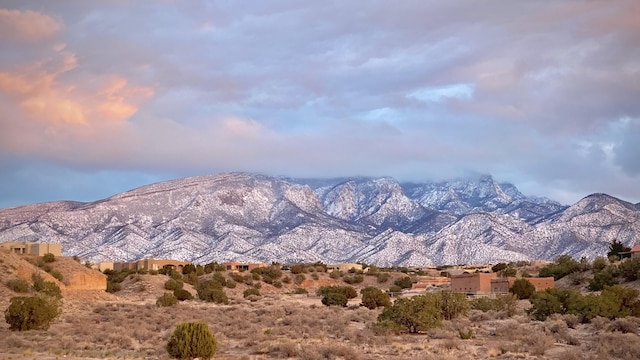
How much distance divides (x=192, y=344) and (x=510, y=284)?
2047 inches

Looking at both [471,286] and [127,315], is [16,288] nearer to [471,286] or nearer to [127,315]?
[127,315]

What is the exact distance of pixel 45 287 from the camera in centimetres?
5253

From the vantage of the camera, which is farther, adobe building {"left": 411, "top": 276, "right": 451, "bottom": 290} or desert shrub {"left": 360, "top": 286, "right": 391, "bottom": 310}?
adobe building {"left": 411, "top": 276, "right": 451, "bottom": 290}

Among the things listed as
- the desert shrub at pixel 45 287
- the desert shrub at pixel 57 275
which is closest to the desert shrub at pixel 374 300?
the desert shrub at pixel 45 287

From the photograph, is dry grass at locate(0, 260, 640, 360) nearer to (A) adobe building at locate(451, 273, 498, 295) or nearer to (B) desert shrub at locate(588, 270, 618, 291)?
(B) desert shrub at locate(588, 270, 618, 291)

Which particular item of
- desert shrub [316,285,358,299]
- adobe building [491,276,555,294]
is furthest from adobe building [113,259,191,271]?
adobe building [491,276,555,294]

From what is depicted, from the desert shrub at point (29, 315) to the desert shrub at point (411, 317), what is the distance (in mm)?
17891

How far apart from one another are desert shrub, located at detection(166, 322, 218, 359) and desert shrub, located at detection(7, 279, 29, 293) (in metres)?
32.3

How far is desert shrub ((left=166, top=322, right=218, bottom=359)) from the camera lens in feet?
82.0

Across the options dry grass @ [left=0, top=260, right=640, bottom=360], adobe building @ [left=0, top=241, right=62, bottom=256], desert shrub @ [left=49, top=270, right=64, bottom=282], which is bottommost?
dry grass @ [left=0, top=260, right=640, bottom=360]

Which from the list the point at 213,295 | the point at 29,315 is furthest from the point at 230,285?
the point at 29,315

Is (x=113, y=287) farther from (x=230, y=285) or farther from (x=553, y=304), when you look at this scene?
(x=553, y=304)

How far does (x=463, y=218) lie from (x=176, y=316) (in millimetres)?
136140

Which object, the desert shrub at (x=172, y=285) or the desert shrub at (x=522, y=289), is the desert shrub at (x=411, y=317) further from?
the desert shrub at (x=172, y=285)
